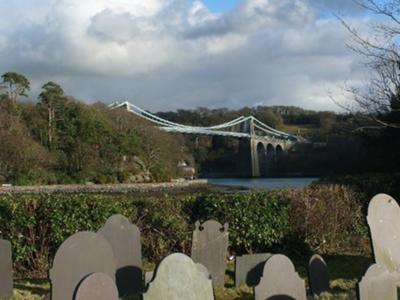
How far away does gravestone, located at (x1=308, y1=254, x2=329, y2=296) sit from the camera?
786cm

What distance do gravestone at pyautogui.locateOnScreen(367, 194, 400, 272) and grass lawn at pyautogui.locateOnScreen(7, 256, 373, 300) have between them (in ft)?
1.39

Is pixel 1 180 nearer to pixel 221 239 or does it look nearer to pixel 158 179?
pixel 158 179

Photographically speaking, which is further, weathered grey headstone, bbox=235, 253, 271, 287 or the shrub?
the shrub

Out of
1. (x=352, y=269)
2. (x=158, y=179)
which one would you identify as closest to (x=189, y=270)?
Result: (x=352, y=269)

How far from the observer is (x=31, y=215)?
10.7 metres

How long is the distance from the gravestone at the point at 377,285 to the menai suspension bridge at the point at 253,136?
74136 mm

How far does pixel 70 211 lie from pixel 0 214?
1138 mm

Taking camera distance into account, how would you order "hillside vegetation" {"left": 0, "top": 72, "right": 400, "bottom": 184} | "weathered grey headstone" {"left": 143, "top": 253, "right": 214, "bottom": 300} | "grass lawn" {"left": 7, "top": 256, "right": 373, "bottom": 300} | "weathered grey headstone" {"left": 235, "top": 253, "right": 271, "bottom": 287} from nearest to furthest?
"weathered grey headstone" {"left": 143, "top": 253, "right": 214, "bottom": 300} < "grass lawn" {"left": 7, "top": 256, "right": 373, "bottom": 300} < "weathered grey headstone" {"left": 235, "top": 253, "right": 271, "bottom": 287} < "hillside vegetation" {"left": 0, "top": 72, "right": 400, "bottom": 184}

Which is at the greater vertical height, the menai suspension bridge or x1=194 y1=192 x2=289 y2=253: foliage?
the menai suspension bridge

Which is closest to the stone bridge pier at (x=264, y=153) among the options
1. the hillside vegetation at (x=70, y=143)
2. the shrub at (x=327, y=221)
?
the hillside vegetation at (x=70, y=143)

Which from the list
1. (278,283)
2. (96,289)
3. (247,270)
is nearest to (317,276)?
(247,270)

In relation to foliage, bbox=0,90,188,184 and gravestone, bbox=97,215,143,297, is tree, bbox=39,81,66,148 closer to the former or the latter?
foliage, bbox=0,90,188,184

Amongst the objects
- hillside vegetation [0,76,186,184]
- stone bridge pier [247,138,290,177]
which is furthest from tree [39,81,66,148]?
stone bridge pier [247,138,290,177]

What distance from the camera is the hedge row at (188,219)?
10641 millimetres
